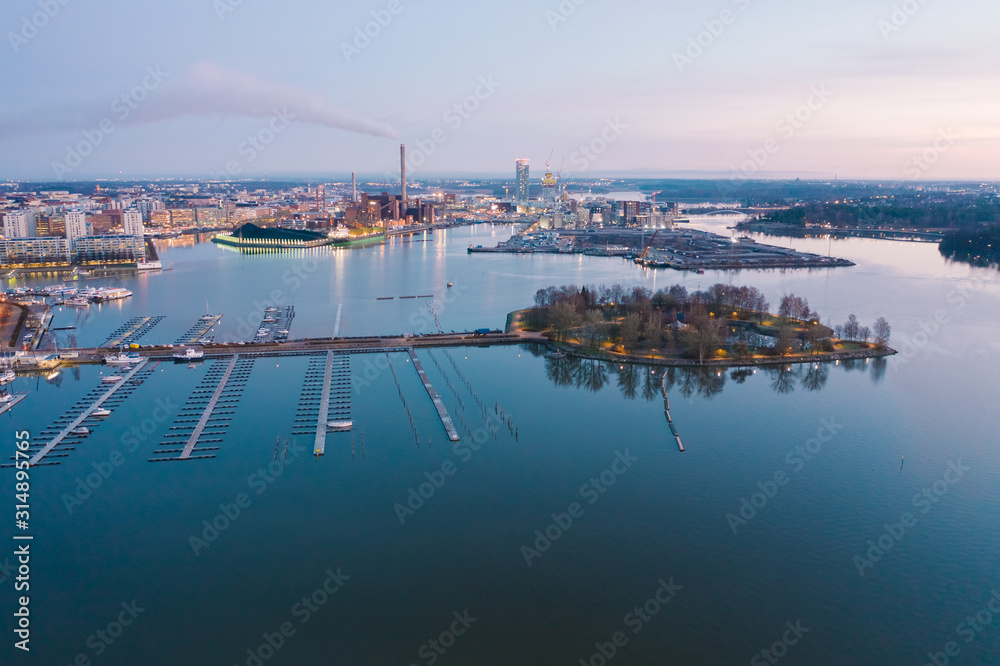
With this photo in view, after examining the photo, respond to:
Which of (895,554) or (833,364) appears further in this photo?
(833,364)

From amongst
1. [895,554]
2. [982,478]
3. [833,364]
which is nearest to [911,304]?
[833,364]

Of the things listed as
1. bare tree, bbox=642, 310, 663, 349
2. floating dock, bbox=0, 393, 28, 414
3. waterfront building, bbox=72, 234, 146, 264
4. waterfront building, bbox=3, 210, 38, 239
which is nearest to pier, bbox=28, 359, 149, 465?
floating dock, bbox=0, 393, 28, 414

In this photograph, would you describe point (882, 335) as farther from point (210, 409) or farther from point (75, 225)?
point (75, 225)

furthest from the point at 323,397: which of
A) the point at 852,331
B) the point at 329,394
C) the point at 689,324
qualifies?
the point at 852,331

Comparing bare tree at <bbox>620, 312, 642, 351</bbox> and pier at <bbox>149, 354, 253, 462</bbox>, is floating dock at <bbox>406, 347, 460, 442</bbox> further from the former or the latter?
bare tree at <bbox>620, 312, 642, 351</bbox>

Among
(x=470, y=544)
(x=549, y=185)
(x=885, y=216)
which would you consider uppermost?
(x=549, y=185)

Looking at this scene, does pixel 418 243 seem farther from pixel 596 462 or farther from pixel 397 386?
pixel 596 462
